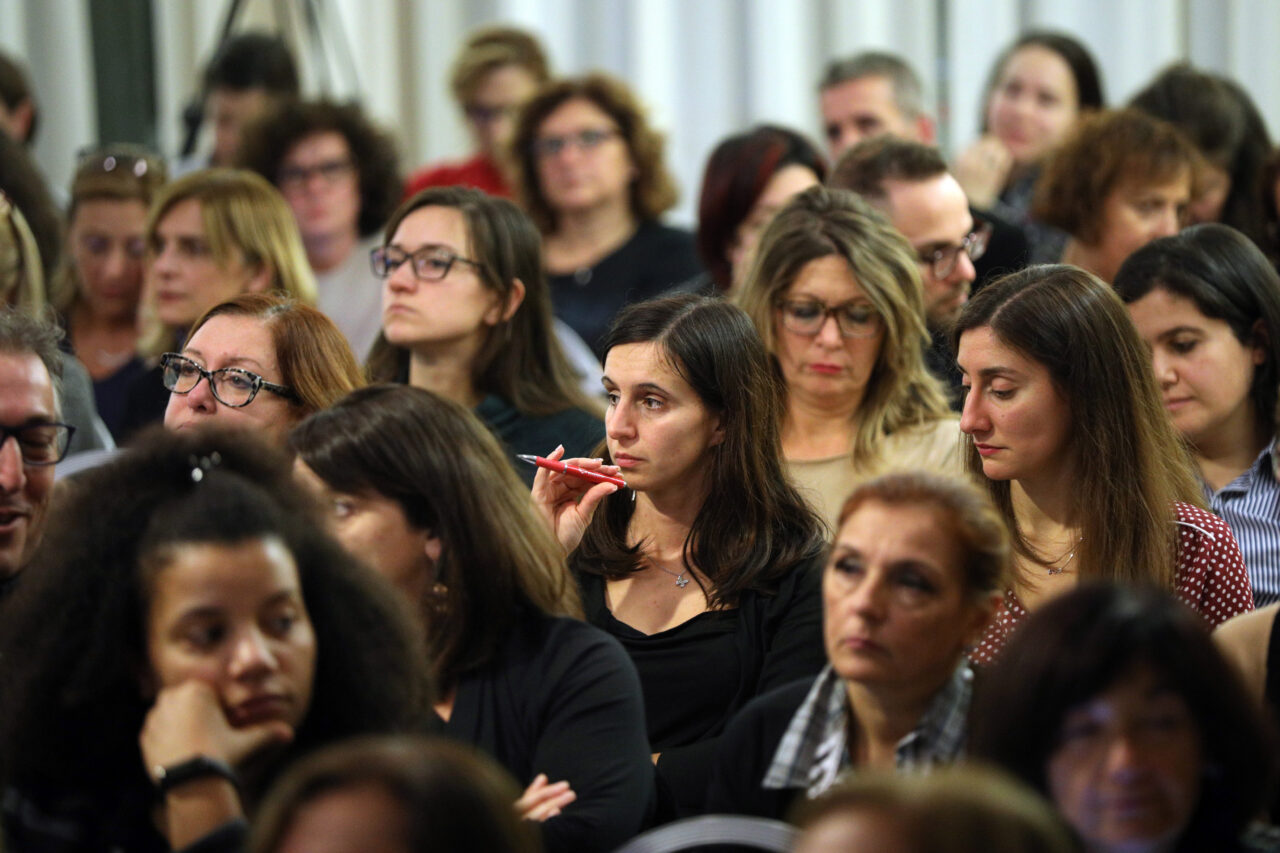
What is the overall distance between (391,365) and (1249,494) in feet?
5.21

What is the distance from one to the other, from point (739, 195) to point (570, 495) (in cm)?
132

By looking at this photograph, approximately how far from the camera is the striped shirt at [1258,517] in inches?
104

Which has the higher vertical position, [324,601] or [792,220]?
[792,220]

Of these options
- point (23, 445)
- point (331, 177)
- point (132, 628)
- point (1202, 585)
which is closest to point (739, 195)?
point (331, 177)

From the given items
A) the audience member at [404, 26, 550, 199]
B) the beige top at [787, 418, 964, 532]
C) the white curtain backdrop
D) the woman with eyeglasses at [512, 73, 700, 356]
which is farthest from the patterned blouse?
the white curtain backdrop

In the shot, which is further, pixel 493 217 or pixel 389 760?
pixel 493 217

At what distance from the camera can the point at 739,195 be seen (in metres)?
3.67

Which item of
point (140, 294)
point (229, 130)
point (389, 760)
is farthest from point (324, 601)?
point (229, 130)

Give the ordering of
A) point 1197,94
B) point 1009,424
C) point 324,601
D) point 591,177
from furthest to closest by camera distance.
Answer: point 591,177 → point 1197,94 → point 1009,424 → point 324,601

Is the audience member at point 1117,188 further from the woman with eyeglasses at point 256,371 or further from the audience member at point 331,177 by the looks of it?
the audience member at point 331,177

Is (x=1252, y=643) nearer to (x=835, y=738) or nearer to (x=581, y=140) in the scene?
(x=835, y=738)

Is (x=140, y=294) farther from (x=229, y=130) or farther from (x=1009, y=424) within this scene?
(x=1009, y=424)

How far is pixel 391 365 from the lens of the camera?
3.30 metres

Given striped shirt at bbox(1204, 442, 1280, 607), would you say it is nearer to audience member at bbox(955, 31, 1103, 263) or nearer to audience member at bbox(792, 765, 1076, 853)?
audience member at bbox(792, 765, 1076, 853)
